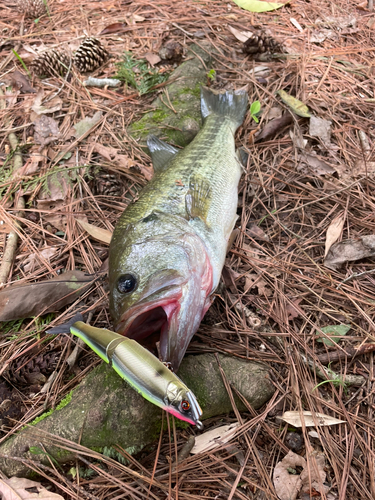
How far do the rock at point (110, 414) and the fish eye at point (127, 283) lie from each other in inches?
22.1

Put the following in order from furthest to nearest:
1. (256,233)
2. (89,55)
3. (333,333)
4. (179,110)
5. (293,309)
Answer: (89,55) < (179,110) < (256,233) < (293,309) < (333,333)

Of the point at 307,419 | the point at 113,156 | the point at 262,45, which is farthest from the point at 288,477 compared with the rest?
the point at 262,45

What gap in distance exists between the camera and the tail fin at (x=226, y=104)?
3654 mm

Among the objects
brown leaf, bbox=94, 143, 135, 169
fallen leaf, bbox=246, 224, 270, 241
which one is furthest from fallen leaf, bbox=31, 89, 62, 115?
fallen leaf, bbox=246, 224, 270, 241

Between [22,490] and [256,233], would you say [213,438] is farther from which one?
[256,233]

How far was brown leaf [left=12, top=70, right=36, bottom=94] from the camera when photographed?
4270mm

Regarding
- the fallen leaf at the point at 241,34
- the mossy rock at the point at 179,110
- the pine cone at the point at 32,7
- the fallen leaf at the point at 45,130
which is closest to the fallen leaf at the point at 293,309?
the mossy rock at the point at 179,110

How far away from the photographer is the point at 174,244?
239 centimetres

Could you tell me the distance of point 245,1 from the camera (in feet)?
16.3

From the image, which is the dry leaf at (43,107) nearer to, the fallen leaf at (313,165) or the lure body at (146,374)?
the fallen leaf at (313,165)

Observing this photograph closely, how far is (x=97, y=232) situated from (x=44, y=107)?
2.08 meters

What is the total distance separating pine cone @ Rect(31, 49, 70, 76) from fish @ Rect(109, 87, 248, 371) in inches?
82.4

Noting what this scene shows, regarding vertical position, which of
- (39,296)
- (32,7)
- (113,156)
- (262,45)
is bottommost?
(39,296)

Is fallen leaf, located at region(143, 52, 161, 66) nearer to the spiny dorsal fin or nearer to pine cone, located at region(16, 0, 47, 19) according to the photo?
pine cone, located at region(16, 0, 47, 19)
